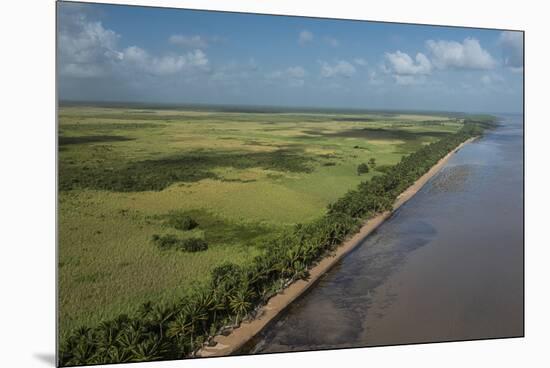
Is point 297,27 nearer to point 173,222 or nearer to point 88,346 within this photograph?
point 173,222

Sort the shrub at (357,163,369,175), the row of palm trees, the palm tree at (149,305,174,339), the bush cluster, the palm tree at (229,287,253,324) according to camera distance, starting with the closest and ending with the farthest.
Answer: the row of palm trees, the palm tree at (149,305,174,339), the palm tree at (229,287,253,324), the bush cluster, the shrub at (357,163,369,175)

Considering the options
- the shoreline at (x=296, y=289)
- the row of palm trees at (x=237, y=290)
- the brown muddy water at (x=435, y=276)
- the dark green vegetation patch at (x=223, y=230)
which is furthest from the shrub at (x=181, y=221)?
the brown muddy water at (x=435, y=276)

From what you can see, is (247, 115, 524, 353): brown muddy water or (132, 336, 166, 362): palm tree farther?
(247, 115, 524, 353): brown muddy water

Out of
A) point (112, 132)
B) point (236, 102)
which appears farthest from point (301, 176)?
point (112, 132)

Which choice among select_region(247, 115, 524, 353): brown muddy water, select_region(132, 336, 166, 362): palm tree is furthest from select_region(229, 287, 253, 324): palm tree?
select_region(132, 336, 166, 362): palm tree

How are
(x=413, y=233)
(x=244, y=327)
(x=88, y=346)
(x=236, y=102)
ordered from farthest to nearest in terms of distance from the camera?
(x=413, y=233), (x=236, y=102), (x=244, y=327), (x=88, y=346)

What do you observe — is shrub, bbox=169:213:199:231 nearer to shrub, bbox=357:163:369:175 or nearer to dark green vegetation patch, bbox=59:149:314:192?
dark green vegetation patch, bbox=59:149:314:192
